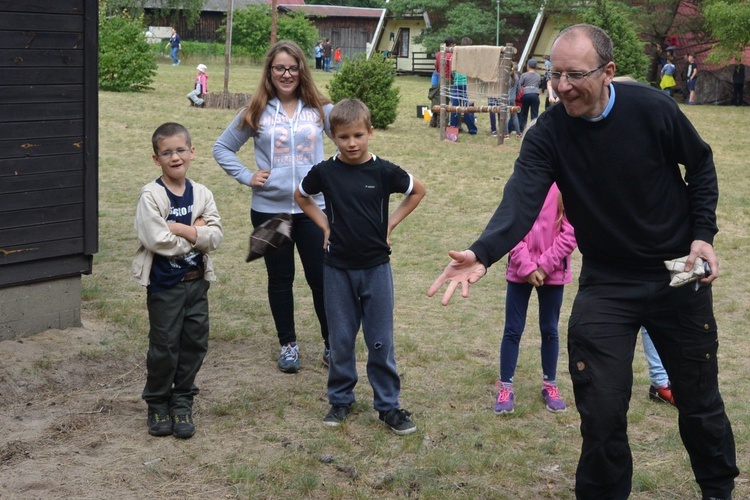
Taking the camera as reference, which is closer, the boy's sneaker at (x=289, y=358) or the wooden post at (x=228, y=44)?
the boy's sneaker at (x=289, y=358)

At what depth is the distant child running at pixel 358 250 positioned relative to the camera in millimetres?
4660

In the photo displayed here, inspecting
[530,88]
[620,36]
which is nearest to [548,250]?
[530,88]

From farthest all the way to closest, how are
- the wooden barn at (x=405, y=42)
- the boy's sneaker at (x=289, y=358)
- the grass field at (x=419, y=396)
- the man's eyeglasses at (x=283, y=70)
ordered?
the wooden barn at (x=405, y=42)
the boy's sneaker at (x=289, y=358)
the man's eyeglasses at (x=283, y=70)
the grass field at (x=419, y=396)

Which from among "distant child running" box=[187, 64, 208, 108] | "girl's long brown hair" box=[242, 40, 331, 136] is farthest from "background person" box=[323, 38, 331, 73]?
"girl's long brown hair" box=[242, 40, 331, 136]

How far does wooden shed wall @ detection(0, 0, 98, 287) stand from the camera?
5570 millimetres

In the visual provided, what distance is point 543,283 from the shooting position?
5.13 meters

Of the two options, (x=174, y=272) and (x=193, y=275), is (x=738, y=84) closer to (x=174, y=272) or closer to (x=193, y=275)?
(x=193, y=275)

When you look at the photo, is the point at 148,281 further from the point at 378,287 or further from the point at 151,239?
the point at 378,287

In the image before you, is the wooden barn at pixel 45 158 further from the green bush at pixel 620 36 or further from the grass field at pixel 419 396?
the green bush at pixel 620 36

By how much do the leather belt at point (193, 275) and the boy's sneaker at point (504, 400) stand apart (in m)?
1.79

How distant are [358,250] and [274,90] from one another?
1334mm

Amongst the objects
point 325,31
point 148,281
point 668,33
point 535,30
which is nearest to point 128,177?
point 148,281

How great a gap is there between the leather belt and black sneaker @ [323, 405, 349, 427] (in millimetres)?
996

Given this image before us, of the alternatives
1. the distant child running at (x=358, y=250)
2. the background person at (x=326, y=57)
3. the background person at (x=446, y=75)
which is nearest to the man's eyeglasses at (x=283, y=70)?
the distant child running at (x=358, y=250)
